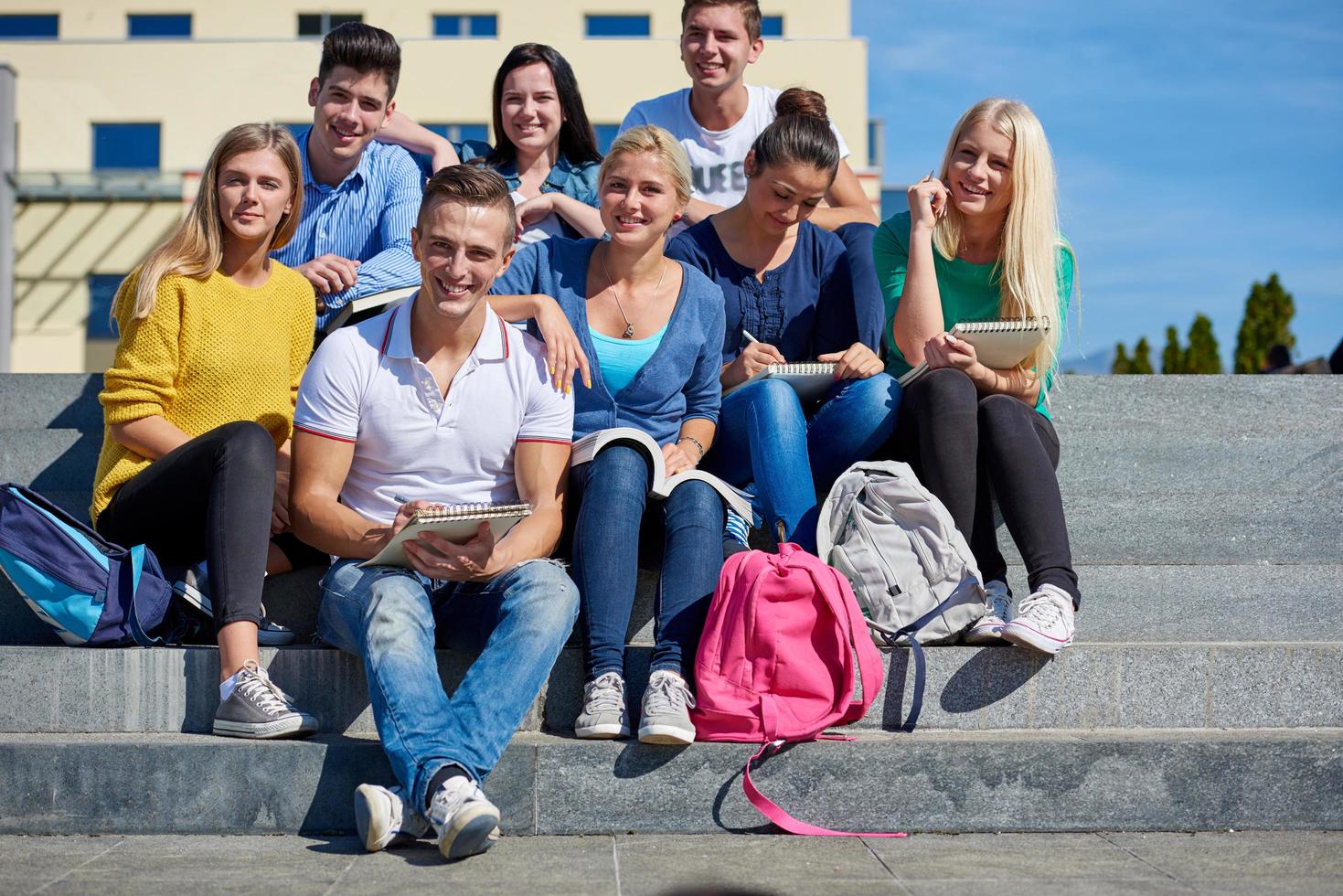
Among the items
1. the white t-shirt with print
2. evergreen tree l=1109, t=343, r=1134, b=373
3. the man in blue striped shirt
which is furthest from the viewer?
evergreen tree l=1109, t=343, r=1134, b=373

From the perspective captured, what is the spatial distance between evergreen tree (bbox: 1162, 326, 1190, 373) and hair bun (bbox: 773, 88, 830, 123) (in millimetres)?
19047

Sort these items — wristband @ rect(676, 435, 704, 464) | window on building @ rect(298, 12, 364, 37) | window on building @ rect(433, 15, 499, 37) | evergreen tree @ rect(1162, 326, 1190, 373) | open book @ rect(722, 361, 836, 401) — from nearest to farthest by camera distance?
wristband @ rect(676, 435, 704, 464), open book @ rect(722, 361, 836, 401), evergreen tree @ rect(1162, 326, 1190, 373), window on building @ rect(433, 15, 499, 37), window on building @ rect(298, 12, 364, 37)

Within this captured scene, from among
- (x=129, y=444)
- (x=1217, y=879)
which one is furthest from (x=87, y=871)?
(x=1217, y=879)

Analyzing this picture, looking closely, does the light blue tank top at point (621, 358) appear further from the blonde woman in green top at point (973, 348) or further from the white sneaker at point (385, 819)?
the white sneaker at point (385, 819)

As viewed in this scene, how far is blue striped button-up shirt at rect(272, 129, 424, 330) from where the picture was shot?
4445mm

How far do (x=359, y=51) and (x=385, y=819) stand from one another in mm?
2822

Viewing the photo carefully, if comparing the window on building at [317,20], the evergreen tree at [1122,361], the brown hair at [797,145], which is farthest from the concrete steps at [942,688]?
the window on building at [317,20]

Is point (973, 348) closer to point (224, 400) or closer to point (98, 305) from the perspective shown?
point (224, 400)

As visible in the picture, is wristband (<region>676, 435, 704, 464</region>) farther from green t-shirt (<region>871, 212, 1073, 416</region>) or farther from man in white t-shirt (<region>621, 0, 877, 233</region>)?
man in white t-shirt (<region>621, 0, 877, 233</region>)

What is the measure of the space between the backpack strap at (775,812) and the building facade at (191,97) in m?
20.3

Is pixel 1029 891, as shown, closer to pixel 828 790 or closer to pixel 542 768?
pixel 828 790

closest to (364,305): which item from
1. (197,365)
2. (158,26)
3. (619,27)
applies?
(197,365)

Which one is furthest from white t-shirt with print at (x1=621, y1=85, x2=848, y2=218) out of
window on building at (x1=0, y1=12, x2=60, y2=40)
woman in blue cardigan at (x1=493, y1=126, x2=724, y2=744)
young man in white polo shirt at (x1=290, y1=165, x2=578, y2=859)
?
window on building at (x1=0, y1=12, x2=60, y2=40)

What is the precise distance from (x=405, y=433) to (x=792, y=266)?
150 cm
